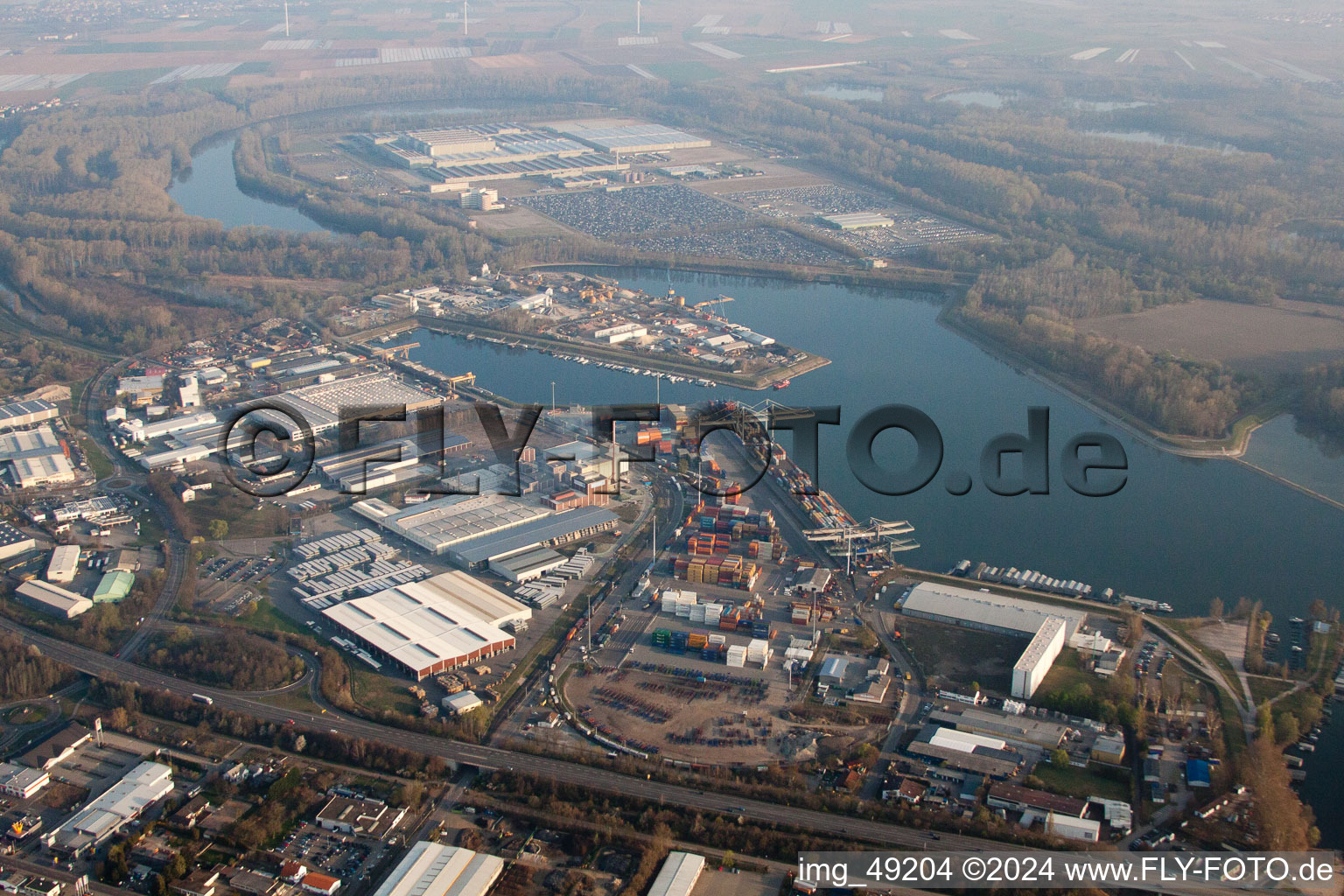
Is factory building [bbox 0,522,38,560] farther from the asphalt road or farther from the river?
the river

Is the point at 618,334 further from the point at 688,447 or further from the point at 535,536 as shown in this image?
the point at 535,536

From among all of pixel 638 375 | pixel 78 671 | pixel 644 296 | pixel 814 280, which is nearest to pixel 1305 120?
pixel 814 280

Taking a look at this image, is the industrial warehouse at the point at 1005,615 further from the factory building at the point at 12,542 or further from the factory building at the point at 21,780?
the factory building at the point at 12,542

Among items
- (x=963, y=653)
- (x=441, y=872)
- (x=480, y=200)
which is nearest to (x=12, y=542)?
(x=441, y=872)

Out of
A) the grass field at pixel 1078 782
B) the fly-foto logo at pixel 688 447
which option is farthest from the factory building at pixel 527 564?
the grass field at pixel 1078 782

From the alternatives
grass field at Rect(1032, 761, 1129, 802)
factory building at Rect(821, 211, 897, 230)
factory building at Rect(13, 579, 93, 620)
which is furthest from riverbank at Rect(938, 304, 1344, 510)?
factory building at Rect(13, 579, 93, 620)
